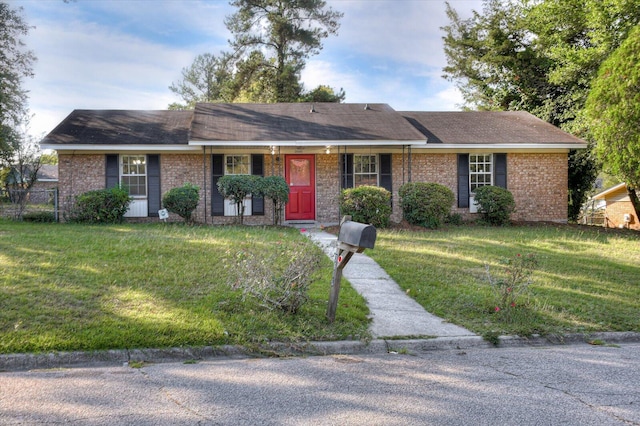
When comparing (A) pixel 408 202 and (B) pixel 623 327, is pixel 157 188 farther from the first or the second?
(B) pixel 623 327

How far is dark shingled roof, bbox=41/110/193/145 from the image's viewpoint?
15656mm

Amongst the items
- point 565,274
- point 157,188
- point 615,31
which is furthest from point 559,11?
point 157,188

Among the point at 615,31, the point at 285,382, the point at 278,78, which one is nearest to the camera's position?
the point at 285,382

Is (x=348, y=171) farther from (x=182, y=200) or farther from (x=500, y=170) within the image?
(x=182, y=200)

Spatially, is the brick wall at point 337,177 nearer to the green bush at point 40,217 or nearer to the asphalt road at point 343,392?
the green bush at point 40,217

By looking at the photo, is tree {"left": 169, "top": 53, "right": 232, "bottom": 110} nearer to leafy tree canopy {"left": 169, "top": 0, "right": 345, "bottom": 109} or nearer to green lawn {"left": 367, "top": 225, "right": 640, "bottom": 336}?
leafy tree canopy {"left": 169, "top": 0, "right": 345, "bottom": 109}

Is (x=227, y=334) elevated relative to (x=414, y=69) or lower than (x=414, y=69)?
lower

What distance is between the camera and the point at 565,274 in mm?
8891

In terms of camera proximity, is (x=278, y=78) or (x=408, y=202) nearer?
(x=408, y=202)

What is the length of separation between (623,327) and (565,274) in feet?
9.26

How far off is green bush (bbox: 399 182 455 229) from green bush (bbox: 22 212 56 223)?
11153 mm

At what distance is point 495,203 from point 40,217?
14.6m

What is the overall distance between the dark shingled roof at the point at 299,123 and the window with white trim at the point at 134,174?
218 centimetres

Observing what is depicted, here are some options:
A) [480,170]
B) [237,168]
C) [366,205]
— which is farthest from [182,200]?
[480,170]
